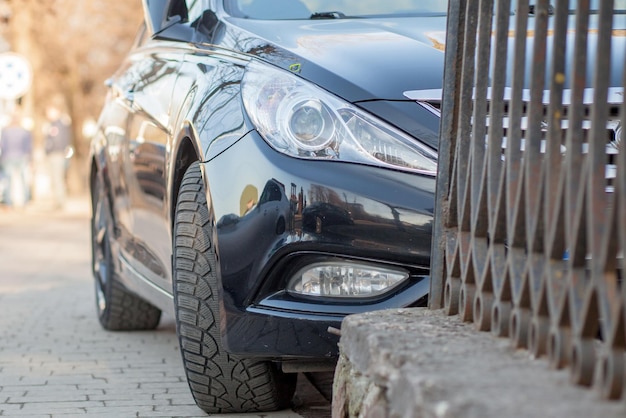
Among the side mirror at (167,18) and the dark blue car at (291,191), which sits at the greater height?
the side mirror at (167,18)

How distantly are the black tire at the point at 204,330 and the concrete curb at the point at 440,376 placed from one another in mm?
755

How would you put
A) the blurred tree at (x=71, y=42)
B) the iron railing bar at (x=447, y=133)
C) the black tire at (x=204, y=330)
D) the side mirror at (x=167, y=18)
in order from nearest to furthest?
the iron railing bar at (x=447, y=133), the black tire at (x=204, y=330), the side mirror at (x=167, y=18), the blurred tree at (x=71, y=42)

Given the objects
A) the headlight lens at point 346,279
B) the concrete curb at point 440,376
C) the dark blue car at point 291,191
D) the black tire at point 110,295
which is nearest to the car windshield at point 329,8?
the dark blue car at point 291,191

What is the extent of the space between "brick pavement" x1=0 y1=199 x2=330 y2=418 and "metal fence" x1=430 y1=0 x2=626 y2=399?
1.31 meters

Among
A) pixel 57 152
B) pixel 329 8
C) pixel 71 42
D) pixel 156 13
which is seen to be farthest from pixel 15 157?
pixel 329 8

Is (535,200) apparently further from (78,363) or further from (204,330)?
(78,363)

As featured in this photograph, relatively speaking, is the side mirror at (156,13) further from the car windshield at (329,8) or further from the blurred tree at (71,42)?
the blurred tree at (71,42)

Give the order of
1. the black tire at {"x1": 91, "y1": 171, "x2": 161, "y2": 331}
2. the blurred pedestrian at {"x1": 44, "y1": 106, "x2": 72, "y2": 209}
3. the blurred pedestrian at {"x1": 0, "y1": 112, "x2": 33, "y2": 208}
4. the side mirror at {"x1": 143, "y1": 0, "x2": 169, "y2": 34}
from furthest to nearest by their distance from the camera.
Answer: the blurred pedestrian at {"x1": 44, "y1": 106, "x2": 72, "y2": 209} → the blurred pedestrian at {"x1": 0, "y1": 112, "x2": 33, "y2": 208} → the black tire at {"x1": 91, "y1": 171, "x2": 161, "y2": 331} → the side mirror at {"x1": 143, "y1": 0, "x2": 169, "y2": 34}

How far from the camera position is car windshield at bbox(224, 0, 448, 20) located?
418 cm

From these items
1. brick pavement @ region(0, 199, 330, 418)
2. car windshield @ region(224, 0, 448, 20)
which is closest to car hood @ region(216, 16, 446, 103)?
car windshield @ region(224, 0, 448, 20)

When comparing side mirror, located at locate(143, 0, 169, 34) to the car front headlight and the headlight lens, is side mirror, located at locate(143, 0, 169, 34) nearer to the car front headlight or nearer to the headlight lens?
the car front headlight

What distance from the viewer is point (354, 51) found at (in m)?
3.55

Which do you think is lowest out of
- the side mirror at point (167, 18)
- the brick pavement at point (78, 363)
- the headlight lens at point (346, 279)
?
the brick pavement at point (78, 363)

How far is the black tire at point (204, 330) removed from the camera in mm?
3549
